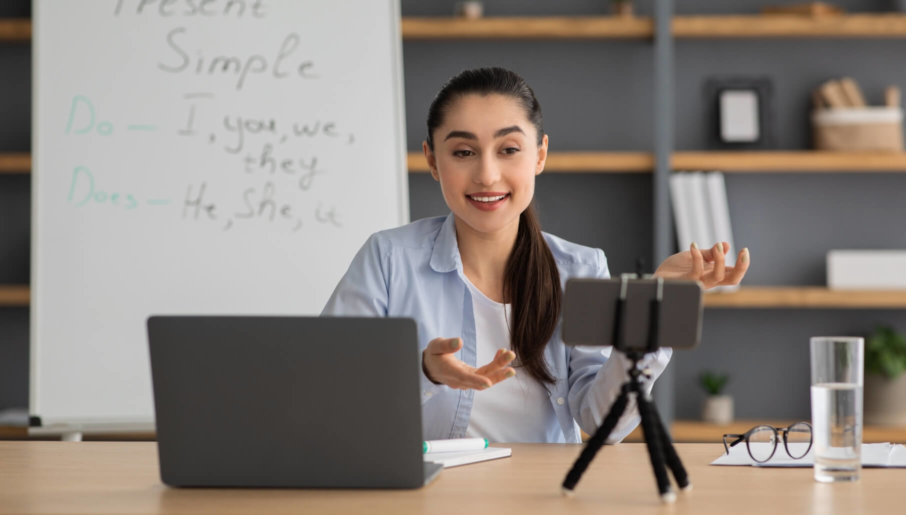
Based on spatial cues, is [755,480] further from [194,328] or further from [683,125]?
[683,125]

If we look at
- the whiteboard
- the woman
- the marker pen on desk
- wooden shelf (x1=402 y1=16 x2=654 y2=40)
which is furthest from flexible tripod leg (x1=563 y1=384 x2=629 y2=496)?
wooden shelf (x1=402 y1=16 x2=654 y2=40)

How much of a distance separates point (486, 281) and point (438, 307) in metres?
0.12

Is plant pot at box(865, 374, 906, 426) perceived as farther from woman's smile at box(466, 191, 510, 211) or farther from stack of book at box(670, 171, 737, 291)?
woman's smile at box(466, 191, 510, 211)

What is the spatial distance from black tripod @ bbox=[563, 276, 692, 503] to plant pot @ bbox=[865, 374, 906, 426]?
78.6 inches

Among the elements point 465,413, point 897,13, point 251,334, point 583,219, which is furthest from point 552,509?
point 897,13

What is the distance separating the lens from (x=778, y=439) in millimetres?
1226

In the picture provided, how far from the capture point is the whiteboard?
2.42 meters

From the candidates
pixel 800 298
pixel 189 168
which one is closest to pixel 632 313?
pixel 189 168

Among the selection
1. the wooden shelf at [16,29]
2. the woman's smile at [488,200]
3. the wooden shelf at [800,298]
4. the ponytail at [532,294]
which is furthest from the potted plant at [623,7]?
the wooden shelf at [16,29]

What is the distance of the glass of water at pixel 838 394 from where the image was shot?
103 centimetres

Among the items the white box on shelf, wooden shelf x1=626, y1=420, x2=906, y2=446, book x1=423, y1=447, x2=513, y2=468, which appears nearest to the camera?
book x1=423, y1=447, x2=513, y2=468

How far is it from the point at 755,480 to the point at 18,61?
8.85 ft

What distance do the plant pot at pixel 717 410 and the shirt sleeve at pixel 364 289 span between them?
155 cm

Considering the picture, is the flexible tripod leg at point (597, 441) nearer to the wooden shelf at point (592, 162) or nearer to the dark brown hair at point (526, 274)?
the dark brown hair at point (526, 274)
